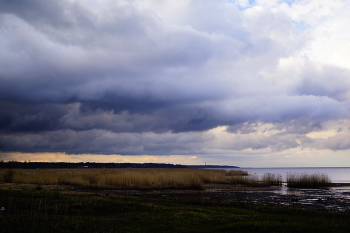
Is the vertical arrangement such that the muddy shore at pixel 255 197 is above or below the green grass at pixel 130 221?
below

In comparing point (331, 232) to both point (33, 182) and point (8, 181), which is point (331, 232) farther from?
point (8, 181)

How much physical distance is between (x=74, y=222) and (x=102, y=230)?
1606mm

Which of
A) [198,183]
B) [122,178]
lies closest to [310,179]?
[198,183]

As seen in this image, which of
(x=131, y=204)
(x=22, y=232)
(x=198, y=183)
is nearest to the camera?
(x=22, y=232)

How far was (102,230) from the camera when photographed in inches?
401

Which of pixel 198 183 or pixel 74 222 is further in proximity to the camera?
pixel 198 183

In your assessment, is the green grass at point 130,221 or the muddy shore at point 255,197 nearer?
the green grass at point 130,221

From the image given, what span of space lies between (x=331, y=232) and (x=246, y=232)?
11.5 ft

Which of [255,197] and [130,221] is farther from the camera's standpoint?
[255,197]

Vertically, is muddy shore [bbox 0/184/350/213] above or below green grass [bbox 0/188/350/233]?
below

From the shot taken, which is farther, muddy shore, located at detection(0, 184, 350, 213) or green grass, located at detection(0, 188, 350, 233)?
muddy shore, located at detection(0, 184, 350, 213)

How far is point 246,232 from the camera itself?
35.1 feet

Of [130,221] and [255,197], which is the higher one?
[130,221]

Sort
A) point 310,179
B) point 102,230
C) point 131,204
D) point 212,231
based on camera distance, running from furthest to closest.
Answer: point 310,179
point 131,204
point 212,231
point 102,230
